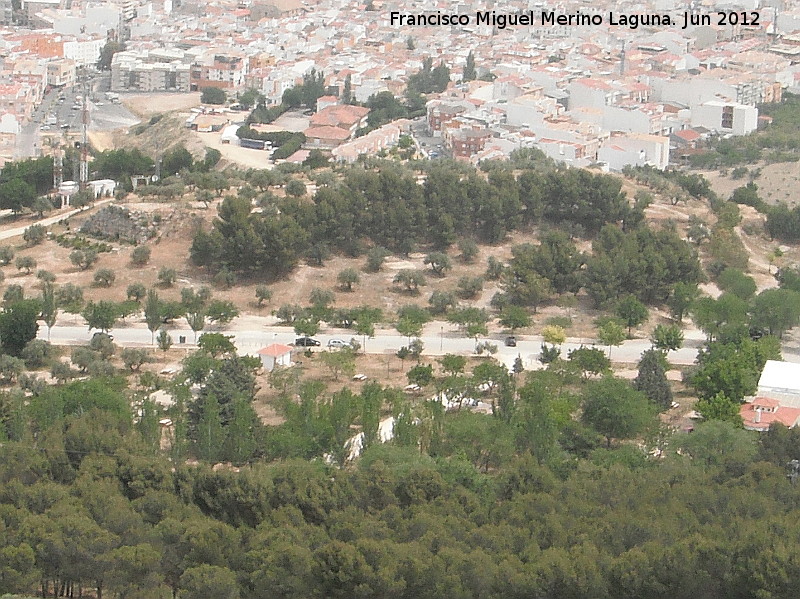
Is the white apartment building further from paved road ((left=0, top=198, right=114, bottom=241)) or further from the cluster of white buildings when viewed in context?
paved road ((left=0, top=198, right=114, bottom=241))

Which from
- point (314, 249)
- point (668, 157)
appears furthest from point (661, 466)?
point (668, 157)

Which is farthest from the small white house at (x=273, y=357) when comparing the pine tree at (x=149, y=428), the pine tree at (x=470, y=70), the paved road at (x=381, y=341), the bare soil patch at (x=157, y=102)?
the pine tree at (x=470, y=70)

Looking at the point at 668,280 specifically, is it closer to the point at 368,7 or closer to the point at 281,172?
the point at 281,172

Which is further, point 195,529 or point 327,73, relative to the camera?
point 327,73

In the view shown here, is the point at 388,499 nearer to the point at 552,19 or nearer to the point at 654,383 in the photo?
the point at 654,383

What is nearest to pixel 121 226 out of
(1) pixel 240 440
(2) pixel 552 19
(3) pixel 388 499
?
(1) pixel 240 440

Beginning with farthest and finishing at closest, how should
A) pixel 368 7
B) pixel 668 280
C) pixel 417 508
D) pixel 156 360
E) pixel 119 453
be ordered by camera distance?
pixel 368 7 → pixel 668 280 → pixel 156 360 → pixel 119 453 → pixel 417 508

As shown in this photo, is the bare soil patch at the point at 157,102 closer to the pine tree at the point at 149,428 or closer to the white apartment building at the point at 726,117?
the white apartment building at the point at 726,117
